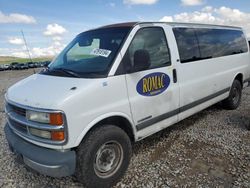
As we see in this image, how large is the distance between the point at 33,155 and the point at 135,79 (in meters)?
1.63

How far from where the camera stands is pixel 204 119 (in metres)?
5.48

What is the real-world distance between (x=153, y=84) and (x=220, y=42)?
2.82 meters

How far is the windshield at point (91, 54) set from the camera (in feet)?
9.99

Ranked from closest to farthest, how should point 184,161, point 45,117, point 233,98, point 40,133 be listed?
1. point 45,117
2. point 40,133
3. point 184,161
4. point 233,98

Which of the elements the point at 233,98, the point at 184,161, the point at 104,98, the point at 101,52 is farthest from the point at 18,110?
the point at 233,98

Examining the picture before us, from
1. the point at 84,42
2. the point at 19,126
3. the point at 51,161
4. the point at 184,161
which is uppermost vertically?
the point at 84,42

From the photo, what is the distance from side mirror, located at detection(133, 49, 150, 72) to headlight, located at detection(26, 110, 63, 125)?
1252 millimetres

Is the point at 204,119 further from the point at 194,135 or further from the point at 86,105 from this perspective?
the point at 86,105

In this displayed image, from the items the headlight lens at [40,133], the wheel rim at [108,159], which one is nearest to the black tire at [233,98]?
the wheel rim at [108,159]

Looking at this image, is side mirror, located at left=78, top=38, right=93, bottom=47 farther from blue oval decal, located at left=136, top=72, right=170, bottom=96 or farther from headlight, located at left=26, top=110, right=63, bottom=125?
headlight, located at left=26, top=110, right=63, bottom=125

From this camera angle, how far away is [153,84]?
3449 millimetres

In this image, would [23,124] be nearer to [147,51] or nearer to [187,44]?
[147,51]

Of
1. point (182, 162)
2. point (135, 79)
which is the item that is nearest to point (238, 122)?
point (182, 162)

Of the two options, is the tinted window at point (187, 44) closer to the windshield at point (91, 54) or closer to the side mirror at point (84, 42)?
the windshield at point (91, 54)
